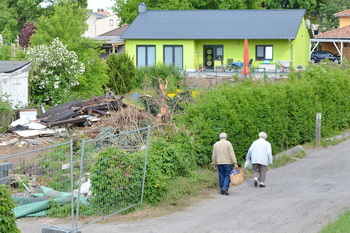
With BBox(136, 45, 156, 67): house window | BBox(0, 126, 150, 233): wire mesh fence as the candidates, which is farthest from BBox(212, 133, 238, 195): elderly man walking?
BBox(136, 45, 156, 67): house window

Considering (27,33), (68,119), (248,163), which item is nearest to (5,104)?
(68,119)

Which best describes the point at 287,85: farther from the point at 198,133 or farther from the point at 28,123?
the point at 28,123

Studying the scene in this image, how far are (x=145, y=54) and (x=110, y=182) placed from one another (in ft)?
132

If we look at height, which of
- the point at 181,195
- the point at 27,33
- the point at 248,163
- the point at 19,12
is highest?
the point at 19,12

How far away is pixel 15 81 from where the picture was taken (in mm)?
25766

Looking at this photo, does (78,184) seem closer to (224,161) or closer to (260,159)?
(224,161)

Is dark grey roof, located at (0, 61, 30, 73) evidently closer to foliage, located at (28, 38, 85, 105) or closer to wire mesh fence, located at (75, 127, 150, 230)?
foliage, located at (28, 38, 85, 105)

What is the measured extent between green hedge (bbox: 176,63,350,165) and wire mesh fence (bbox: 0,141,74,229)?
4501 mm

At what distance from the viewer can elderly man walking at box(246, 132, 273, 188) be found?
16000 mm

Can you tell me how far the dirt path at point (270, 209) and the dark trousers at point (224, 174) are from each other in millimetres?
297

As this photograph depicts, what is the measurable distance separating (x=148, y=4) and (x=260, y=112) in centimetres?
4503

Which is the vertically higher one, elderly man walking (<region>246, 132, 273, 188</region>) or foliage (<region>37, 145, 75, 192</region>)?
foliage (<region>37, 145, 75, 192</region>)

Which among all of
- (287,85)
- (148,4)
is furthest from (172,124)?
(148,4)

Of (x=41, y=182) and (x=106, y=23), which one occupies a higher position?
(x=106, y=23)
